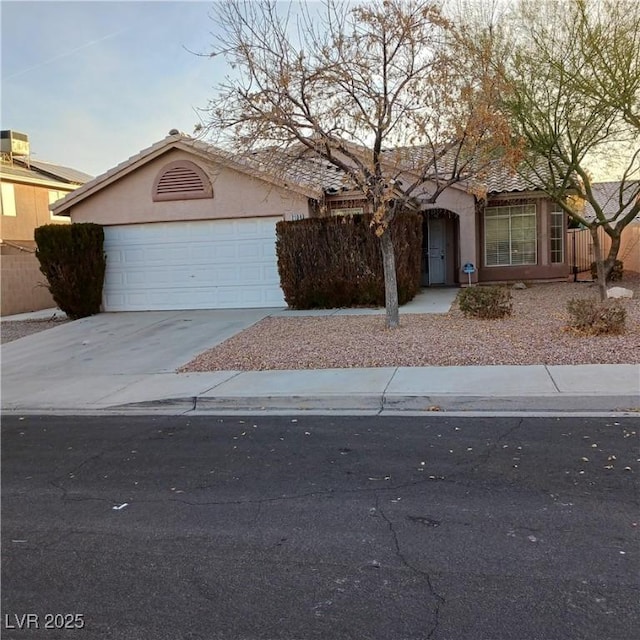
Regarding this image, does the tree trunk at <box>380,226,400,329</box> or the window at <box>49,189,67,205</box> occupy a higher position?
the window at <box>49,189,67,205</box>

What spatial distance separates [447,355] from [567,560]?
591cm

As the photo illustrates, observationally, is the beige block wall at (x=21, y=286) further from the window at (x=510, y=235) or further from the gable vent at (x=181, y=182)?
the window at (x=510, y=235)

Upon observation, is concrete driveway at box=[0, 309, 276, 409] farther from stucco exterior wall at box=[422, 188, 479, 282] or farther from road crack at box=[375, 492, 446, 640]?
stucco exterior wall at box=[422, 188, 479, 282]

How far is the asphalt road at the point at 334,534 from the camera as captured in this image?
124 inches

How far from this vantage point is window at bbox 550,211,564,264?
1970 centimetres

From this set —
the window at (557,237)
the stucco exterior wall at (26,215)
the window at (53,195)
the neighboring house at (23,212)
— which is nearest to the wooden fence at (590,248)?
the window at (557,237)

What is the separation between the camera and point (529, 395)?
7.19 m

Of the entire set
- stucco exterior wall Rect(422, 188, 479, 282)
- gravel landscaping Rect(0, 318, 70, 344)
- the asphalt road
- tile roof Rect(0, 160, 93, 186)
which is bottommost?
the asphalt road

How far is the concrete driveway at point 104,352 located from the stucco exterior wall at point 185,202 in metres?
2.68

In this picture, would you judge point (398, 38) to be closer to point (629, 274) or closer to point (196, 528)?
point (196, 528)

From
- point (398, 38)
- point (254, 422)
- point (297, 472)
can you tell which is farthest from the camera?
point (398, 38)

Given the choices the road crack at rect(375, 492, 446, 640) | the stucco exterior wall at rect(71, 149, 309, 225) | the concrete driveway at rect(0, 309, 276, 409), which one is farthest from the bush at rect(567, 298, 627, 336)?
the stucco exterior wall at rect(71, 149, 309, 225)

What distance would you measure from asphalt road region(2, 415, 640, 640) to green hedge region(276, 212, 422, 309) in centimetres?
855

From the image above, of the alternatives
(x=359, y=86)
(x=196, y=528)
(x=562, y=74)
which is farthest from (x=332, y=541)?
(x=562, y=74)
